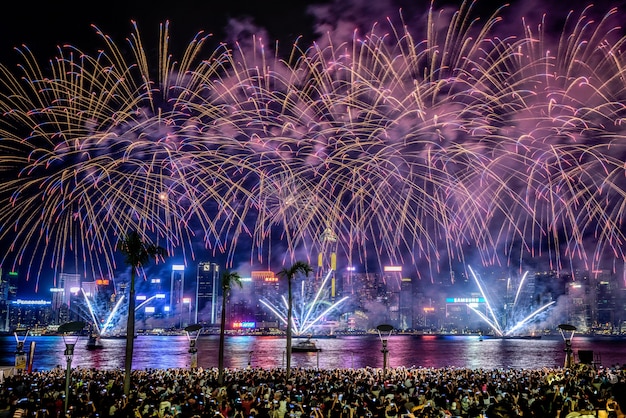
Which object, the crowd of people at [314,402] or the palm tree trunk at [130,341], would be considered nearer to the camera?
the crowd of people at [314,402]


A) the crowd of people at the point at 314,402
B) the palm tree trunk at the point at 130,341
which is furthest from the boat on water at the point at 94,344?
the crowd of people at the point at 314,402

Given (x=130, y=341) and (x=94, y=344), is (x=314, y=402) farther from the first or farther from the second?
(x=94, y=344)

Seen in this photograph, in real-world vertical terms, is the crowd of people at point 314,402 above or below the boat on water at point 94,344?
above

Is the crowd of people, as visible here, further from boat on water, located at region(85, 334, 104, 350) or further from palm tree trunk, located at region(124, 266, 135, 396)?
boat on water, located at region(85, 334, 104, 350)

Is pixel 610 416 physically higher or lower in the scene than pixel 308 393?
higher

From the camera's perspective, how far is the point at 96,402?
21.7 meters

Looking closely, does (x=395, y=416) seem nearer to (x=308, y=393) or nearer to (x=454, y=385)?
(x=308, y=393)

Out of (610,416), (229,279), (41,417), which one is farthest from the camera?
(229,279)

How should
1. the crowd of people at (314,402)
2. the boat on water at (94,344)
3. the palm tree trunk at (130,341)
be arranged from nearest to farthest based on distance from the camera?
the crowd of people at (314,402) < the palm tree trunk at (130,341) < the boat on water at (94,344)

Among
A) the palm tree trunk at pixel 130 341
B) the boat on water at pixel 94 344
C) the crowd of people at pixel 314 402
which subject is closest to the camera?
the crowd of people at pixel 314 402

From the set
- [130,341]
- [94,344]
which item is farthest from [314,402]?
[94,344]

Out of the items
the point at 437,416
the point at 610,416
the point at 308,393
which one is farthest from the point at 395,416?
the point at 308,393

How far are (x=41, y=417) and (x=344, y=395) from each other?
35.8ft

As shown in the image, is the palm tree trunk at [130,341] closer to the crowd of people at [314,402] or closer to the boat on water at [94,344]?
the crowd of people at [314,402]
